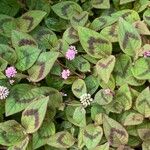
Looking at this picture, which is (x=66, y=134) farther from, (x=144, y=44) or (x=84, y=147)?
(x=144, y=44)

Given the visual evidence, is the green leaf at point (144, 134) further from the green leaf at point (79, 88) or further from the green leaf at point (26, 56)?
the green leaf at point (26, 56)

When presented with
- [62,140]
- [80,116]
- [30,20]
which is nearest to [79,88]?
[80,116]

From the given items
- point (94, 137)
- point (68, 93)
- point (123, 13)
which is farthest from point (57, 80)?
point (123, 13)

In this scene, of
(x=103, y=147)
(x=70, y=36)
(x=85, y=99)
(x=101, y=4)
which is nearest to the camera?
(x=103, y=147)

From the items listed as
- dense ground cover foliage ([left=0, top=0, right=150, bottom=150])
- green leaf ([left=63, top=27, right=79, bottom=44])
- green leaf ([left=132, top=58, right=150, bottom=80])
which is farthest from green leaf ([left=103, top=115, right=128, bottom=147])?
green leaf ([left=63, top=27, right=79, bottom=44])

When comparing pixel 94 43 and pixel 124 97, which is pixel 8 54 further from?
pixel 124 97

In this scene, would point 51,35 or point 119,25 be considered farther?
point 51,35
